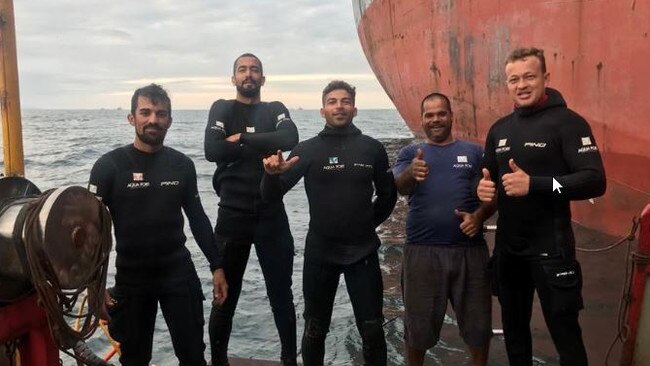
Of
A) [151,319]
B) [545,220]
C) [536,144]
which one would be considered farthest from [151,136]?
[545,220]

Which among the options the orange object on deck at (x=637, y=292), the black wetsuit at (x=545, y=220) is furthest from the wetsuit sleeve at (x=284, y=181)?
the orange object on deck at (x=637, y=292)

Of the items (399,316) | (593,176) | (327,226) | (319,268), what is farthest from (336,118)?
(399,316)

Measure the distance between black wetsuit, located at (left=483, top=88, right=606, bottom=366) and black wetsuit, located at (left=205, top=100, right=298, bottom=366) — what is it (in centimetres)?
164

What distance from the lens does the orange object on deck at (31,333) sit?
239 cm

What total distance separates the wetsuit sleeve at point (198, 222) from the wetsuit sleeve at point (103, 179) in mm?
503

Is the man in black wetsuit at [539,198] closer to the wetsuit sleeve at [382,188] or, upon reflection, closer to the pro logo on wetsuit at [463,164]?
the pro logo on wetsuit at [463,164]

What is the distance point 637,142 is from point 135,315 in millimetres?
5492

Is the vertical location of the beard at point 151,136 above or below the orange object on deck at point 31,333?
above

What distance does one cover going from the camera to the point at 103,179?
3428mm

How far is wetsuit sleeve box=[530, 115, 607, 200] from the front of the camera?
3.10 metres

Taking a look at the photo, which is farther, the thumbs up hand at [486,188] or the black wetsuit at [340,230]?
the black wetsuit at [340,230]

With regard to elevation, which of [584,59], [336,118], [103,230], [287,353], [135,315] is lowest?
[287,353]

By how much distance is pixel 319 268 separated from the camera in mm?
3896

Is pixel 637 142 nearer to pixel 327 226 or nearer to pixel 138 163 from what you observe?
pixel 327 226
